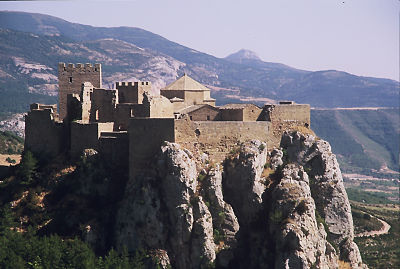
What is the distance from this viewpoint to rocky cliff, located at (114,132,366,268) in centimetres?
6228

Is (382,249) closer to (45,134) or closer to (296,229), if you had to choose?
(296,229)

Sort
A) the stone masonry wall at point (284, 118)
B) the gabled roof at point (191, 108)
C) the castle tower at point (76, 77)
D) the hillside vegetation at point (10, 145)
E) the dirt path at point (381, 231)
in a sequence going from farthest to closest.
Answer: the dirt path at point (381, 231) → the hillside vegetation at point (10, 145) → the castle tower at point (76, 77) → the gabled roof at point (191, 108) → the stone masonry wall at point (284, 118)

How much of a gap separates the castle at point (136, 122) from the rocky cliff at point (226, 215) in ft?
5.56

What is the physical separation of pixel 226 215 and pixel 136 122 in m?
12.0

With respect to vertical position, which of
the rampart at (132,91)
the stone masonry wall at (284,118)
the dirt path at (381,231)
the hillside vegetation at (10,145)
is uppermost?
the rampart at (132,91)

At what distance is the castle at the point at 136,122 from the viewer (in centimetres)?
6569

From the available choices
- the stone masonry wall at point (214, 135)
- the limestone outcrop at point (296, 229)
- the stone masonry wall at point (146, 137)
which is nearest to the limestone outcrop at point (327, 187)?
the limestone outcrop at point (296, 229)

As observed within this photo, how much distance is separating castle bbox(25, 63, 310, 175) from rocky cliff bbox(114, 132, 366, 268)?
170 centimetres

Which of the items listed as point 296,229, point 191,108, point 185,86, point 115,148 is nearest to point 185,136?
point 115,148

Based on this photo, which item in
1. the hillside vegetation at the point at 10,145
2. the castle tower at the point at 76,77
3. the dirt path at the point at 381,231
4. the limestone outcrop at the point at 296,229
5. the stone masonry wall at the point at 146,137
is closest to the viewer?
the limestone outcrop at the point at 296,229

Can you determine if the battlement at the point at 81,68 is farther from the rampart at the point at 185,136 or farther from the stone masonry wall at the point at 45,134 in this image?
the rampart at the point at 185,136

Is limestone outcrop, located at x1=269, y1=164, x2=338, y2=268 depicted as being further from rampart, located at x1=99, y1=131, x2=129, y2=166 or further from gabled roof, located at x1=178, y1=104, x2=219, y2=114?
rampart, located at x1=99, y1=131, x2=129, y2=166

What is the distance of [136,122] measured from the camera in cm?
6550

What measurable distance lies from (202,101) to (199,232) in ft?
67.1
